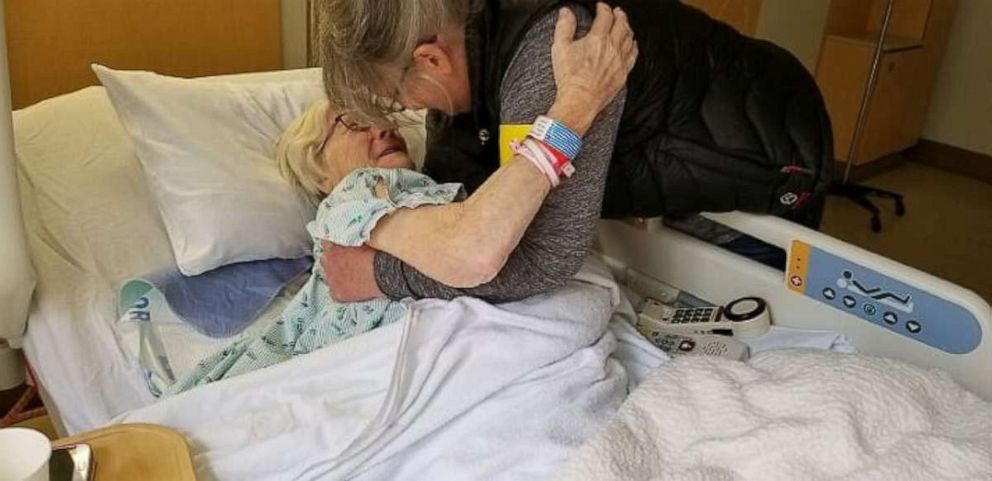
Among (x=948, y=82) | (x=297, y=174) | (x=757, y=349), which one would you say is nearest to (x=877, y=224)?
(x=948, y=82)

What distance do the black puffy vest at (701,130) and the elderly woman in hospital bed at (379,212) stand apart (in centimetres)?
12

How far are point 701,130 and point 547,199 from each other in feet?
1.13

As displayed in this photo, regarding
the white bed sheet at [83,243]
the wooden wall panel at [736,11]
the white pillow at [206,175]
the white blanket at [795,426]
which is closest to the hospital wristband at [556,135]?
the white blanket at [795,426]

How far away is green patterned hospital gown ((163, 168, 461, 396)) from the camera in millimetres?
1304

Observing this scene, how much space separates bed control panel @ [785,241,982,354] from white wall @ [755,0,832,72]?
2271 mm

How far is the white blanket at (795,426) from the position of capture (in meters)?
1.14

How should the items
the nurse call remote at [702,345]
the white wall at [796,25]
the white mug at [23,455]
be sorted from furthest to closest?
the white wall at [796,25] → the nurse call remote at [702,345] → the white mug at [23,455]

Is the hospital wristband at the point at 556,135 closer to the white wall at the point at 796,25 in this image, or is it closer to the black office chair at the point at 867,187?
the white wall at the point at 796,25

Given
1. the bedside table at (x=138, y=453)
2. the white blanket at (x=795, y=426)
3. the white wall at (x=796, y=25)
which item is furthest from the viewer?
the white wall at (x=796, y=25)

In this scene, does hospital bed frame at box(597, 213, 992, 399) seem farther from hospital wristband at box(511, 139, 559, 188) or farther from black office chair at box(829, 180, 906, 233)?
black office chair at box(829, 180, 906, 233)

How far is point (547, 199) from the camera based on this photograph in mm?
1232

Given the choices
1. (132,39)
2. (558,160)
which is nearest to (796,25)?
(132,39)

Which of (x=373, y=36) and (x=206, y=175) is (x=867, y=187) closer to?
(x=206, y=175)

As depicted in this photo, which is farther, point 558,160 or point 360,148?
point 360,148
